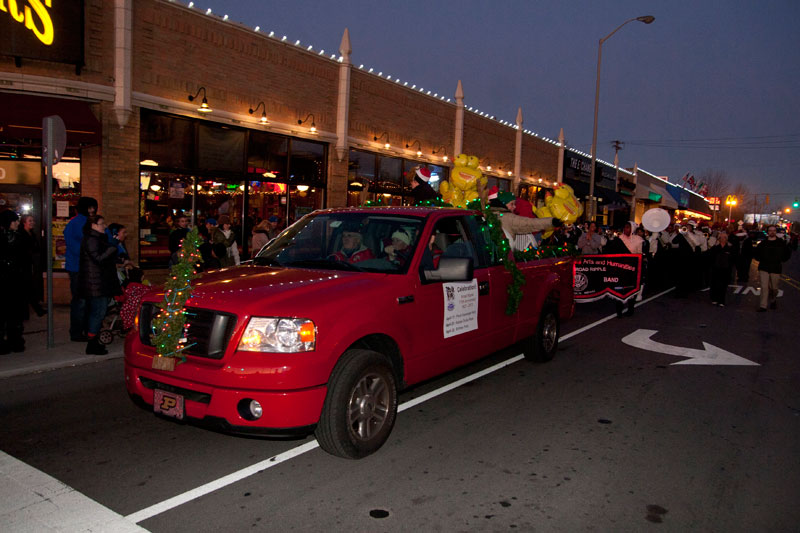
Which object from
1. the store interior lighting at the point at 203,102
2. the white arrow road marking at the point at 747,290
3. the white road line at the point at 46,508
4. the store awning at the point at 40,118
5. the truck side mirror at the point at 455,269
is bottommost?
the white road line at the point at 46,508

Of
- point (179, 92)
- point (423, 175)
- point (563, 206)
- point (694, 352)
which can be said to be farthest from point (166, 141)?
point (694, 352)

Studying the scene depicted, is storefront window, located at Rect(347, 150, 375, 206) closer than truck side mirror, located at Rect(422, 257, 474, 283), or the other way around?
truck side mirror, located at Rect(422, 257, 474, 283)

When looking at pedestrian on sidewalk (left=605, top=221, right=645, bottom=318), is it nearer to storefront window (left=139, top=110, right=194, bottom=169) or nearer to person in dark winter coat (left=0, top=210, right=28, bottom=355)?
storefront window (left=139, top=110, right=194, bottom=169)

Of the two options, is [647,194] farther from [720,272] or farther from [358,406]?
[358,406]

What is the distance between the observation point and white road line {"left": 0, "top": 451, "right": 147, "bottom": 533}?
3.33m

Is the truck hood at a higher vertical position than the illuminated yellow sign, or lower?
lower

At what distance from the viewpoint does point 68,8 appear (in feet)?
34.6

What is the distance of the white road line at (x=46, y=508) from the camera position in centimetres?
333

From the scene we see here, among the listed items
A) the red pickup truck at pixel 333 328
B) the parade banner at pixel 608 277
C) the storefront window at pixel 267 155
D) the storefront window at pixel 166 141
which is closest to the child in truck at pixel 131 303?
the red pickup truck at pixel 333 328

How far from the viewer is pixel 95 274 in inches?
303

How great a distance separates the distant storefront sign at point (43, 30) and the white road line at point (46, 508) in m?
8.89

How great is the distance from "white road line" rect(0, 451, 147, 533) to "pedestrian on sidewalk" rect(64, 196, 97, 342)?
14.8ft

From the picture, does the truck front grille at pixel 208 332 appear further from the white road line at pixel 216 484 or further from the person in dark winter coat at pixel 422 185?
the person in dark winter coat at pixel 422 185

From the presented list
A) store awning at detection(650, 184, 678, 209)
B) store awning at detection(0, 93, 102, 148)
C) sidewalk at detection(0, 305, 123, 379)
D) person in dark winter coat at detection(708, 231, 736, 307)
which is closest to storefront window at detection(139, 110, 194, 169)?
store awning at detection(0, 93, 102, 148)
